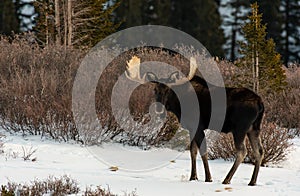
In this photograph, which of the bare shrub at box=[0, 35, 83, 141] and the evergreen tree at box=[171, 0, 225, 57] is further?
the evergreen tree at box=[171, 0, 225, 57]

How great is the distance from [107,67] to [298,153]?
198 inches

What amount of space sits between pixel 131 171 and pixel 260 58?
6781 mm

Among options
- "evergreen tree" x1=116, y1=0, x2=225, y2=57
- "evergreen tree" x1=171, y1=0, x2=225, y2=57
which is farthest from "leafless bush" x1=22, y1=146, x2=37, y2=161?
"evergreen tree" x1=116, y1=0, x2=225, y2=57

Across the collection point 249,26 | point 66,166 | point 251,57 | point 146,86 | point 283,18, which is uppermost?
point 283,18

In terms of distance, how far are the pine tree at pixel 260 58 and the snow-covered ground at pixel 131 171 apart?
3643mm

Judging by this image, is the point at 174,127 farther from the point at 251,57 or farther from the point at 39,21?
the point at 39,21

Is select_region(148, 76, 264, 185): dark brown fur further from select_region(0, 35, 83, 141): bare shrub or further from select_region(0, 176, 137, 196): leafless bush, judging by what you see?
select_region(0, 35, 83, 141): bare shrub

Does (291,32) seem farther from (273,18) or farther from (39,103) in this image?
(39,103)

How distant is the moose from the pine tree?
596 centimetres

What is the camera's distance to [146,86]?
10641mm

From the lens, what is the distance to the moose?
265 inches

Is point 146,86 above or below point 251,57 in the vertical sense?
below

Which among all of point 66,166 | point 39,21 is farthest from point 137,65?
point 39,21

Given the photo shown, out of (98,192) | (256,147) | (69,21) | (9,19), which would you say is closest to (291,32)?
(9,19)
